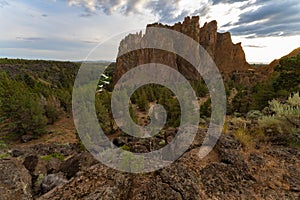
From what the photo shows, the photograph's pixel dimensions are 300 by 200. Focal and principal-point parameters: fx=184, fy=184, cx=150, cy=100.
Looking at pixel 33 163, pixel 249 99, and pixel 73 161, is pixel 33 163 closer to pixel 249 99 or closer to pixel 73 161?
pixel 73 161

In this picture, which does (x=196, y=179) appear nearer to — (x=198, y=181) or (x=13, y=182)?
(x=198, y=181)

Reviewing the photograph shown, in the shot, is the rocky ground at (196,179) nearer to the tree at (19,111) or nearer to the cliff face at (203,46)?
the tree at (19,111)

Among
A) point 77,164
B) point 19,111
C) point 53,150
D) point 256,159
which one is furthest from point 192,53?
point 256,159

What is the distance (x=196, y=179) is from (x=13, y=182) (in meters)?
3.92

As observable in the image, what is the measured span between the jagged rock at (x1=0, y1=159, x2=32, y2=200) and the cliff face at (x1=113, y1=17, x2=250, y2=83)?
2361 inches

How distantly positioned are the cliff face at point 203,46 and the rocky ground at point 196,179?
6052 centimetres

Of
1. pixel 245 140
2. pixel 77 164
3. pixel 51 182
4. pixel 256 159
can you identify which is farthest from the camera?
pixel 77 164

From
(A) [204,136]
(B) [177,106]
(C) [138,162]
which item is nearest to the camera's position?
(C) [138,162]

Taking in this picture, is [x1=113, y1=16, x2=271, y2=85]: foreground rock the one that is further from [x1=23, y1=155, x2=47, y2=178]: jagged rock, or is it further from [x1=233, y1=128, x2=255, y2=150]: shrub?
[x1=233, y1=128, x2=255, y2=150]: shrub

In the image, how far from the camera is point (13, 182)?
403cm

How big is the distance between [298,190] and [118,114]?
2568cm

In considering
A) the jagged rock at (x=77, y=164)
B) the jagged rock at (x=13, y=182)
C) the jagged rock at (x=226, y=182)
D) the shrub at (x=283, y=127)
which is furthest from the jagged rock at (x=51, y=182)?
the shrub at (x=283, y=127)

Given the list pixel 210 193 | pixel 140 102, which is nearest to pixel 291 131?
pixel 210 193

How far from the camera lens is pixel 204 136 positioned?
5.28 m
